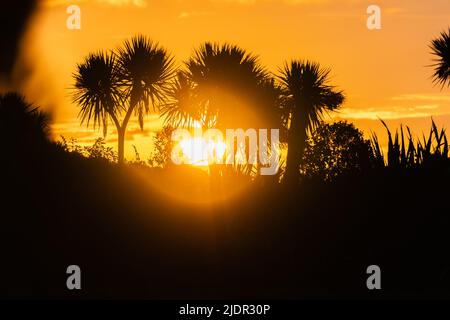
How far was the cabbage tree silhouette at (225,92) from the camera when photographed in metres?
29.8

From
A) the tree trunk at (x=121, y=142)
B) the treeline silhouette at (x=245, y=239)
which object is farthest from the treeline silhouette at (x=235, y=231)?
the tree trunk at (x=121, y=142)

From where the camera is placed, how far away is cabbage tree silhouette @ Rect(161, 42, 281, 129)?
29.8m

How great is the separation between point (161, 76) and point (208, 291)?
24.0m

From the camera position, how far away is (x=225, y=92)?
29906 millimetres

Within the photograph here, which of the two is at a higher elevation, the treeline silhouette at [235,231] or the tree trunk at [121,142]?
the tree trunk at [121,142]

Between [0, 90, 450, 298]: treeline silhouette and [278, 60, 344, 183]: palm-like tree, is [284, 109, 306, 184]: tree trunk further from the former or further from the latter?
A: [0, 90, 450, 298]: treeline silhouette

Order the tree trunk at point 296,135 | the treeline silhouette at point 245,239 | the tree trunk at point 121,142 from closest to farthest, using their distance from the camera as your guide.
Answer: the treeline silhouette at point 245,239, the tree trunk at point 121,142, the tree trunk at point 296,135

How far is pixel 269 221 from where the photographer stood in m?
11.3

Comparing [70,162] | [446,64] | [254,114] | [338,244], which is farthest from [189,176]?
[446,64]

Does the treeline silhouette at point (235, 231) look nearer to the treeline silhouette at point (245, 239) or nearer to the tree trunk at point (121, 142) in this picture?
the treeline silhouette at point (245, 239)

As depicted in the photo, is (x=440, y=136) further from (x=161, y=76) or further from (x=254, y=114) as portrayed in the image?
(x=161, y=76)

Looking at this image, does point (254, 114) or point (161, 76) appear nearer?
point (254, 114)

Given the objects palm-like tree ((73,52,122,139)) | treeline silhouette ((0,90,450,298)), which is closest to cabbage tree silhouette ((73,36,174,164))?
palm-like tree ((73,52,122,139))

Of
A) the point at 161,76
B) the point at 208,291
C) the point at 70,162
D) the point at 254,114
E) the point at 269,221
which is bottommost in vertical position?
the point at 208,291
